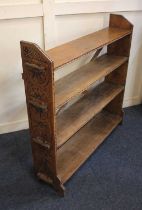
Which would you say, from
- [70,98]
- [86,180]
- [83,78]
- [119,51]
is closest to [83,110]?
[83,78]

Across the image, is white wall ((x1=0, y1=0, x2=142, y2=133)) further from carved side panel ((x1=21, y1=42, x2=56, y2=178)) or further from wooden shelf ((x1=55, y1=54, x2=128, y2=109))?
carved side panel ((x1=21, y1=42, x2=56, y2=178))

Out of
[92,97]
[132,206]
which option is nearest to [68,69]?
[92,97]

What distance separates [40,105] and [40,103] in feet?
0.04

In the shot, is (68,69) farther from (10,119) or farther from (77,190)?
(77,190)

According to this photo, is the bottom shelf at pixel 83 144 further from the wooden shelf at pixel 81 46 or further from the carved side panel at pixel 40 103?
the wooden shelf at pixel 81 46

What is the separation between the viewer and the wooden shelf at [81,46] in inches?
57.5

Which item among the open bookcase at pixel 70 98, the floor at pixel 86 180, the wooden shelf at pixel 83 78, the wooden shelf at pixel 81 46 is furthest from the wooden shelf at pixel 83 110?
the wooden shelf at pixel 81 46

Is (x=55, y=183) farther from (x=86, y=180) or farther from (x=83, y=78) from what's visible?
(x=83, y=78)

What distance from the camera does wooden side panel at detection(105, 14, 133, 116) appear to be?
2.04m

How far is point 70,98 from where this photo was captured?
5.00 ft

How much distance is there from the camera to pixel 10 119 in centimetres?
229

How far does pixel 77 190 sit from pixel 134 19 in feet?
5.28

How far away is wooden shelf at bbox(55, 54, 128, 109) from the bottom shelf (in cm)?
58

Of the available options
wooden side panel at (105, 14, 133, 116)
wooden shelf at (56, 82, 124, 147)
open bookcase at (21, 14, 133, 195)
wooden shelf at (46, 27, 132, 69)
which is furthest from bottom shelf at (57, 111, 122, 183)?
wooden shelf at (46, 27, 132, 69)
